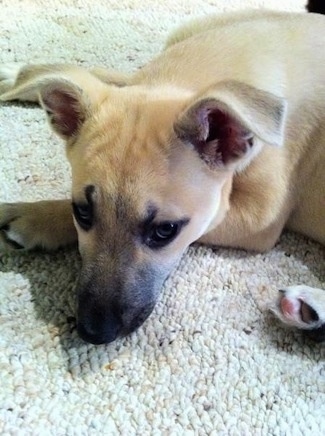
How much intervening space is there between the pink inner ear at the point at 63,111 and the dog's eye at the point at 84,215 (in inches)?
9.4

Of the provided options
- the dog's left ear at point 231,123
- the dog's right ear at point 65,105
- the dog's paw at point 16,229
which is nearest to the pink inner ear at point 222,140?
the dog's left ear at point 231,123

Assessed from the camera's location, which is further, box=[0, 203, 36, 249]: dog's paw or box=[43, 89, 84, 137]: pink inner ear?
box=[0, 203, 36, 249]: dog's paw

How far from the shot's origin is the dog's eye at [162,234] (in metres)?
1.64

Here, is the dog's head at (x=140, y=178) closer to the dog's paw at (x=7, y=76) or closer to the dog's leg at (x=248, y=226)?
the dog's leg at (x=248, y=226)

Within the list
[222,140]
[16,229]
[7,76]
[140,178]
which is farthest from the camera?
[7,76]

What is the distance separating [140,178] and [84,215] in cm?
19

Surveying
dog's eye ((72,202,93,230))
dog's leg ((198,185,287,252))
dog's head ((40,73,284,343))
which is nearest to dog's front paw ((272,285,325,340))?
dog's leg ((198,185,287,252))

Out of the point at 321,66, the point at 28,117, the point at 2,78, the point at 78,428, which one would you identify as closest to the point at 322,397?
the point at 78,428

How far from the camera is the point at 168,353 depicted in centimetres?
175

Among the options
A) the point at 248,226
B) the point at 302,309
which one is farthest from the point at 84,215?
the point at 302,309

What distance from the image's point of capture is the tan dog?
1.60 meters

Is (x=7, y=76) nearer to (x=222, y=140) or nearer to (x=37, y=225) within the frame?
(x=37, y=225)

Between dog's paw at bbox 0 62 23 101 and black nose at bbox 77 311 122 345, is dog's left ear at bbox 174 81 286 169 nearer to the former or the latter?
black nose at bbox 77 311 122 345

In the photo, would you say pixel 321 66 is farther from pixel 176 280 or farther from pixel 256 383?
pixel 256 383
